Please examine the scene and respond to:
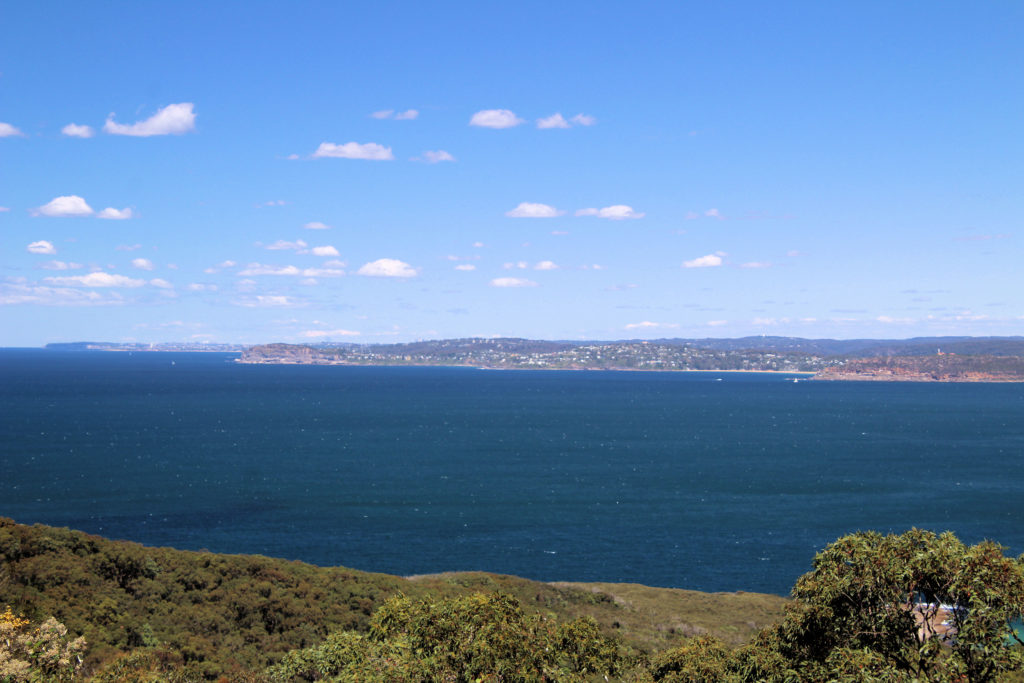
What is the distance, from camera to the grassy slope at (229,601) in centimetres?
3597

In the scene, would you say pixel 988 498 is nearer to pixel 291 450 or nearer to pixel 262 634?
pixel 262 634

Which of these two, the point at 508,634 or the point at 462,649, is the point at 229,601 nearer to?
the point at 462,649

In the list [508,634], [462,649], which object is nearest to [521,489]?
[508,634]

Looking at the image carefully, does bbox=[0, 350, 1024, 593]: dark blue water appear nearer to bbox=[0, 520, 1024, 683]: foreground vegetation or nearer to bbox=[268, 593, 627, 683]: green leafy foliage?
bbox=[0, 520, 1024, 683]: foreground vegetation

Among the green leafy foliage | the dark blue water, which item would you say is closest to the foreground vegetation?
the green leafy foliage

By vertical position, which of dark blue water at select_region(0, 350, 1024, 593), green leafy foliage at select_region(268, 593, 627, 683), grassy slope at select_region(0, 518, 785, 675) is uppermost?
green leafy foliage at select_region(268, 593, 627, 683)

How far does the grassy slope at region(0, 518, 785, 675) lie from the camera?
3597 cm

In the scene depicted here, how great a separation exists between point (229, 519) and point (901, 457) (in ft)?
336

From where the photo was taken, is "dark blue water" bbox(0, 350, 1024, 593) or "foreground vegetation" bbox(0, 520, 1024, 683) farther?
"dark blue water" bbox(0, 350, 1024, 593)

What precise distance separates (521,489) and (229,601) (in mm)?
60548

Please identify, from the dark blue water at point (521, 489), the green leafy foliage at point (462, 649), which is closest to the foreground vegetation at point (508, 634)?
the green leafy foliage at point (462, 649)

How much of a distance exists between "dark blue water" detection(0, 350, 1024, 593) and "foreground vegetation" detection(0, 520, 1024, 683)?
2886 cm

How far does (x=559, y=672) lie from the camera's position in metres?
22.9

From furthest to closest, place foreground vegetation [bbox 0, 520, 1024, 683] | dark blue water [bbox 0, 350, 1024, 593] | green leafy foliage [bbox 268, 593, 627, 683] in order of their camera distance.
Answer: dark blue water [bbox 0, 350, 1024, 593]
green leafy foliage [bbox 268, 593, 627, 683]
foreground vegetation [bbox 0, 520, 1024, 683]
